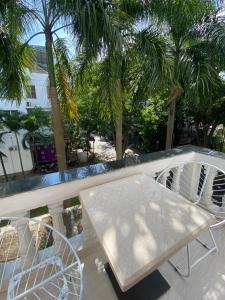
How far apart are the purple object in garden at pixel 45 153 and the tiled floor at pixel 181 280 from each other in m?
8.33

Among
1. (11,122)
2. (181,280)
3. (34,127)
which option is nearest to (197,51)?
(181,280)

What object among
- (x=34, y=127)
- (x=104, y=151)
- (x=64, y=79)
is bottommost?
(x=104, y=151)

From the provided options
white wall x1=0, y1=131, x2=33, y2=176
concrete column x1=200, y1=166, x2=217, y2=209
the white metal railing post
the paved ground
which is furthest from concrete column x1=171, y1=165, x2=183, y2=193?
the paved ground

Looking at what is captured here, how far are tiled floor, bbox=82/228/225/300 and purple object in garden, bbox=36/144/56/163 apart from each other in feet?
27.3

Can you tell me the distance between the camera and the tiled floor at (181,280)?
4.97 feet

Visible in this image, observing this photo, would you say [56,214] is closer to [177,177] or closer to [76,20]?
[177,177]

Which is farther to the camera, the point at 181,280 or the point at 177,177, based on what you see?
the point at 177,177

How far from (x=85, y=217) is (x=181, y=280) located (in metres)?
0.95

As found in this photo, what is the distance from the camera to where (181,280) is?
1635 mm

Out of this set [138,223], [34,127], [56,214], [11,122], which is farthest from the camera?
[34,127]

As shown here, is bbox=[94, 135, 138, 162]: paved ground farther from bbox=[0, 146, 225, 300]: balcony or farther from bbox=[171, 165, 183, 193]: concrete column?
bbox=[0, 146, 225, 300]: balcony

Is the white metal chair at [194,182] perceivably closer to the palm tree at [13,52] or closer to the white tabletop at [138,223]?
the white tabletop at [138,223]

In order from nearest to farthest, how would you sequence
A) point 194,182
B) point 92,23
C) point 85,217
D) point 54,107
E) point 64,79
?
point 85,217, point 194,182, point 92,23, point 54,107, point 64,79

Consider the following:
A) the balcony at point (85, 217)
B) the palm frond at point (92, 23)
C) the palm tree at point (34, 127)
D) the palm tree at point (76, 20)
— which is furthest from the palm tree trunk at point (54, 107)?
the palm tree at point (34, 127)
